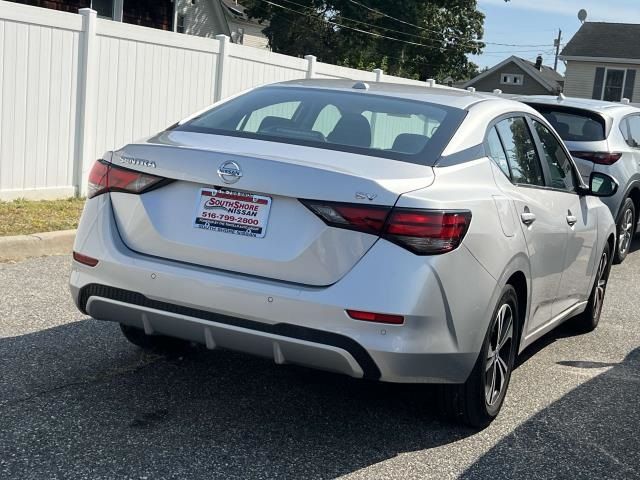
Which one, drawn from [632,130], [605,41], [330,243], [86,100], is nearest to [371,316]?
[330,243]

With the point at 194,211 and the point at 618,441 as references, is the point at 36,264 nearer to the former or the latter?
the point at 194,211

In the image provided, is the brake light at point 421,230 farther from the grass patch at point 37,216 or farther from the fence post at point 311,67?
the fence post at point 311,67

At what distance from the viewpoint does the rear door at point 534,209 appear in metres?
4.59

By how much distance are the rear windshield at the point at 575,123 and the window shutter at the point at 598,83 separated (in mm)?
36269

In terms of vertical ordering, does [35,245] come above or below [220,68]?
below

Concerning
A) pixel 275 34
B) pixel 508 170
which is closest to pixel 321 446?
pixel 508 170

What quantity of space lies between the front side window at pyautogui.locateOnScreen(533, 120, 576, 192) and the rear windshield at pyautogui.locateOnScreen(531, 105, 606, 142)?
3.92 meters

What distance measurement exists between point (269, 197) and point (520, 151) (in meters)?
1.87

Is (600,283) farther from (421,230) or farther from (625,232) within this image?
(625,232)

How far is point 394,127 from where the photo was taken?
458 cm

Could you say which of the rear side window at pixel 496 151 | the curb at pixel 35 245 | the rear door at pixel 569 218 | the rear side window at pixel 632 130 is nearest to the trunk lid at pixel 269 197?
the rear side window at pixel 496 151

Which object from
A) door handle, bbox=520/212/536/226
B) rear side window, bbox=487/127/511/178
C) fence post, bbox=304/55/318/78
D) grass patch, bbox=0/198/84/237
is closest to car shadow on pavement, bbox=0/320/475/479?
door handle, bbox=520/212/536/226

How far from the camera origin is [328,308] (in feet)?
11.8

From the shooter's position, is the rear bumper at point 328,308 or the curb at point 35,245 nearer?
the rear bumper at point 328,308
